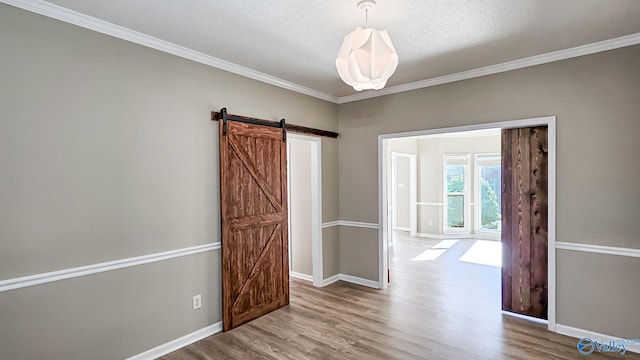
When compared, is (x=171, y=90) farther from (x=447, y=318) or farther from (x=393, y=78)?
(x=447, y=318)

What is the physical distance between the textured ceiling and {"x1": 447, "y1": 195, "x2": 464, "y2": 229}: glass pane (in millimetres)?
5646

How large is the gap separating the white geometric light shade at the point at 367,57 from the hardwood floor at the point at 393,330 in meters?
2.32

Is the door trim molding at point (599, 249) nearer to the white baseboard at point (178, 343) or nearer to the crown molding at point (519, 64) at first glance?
the crown molding at point (519, 64)

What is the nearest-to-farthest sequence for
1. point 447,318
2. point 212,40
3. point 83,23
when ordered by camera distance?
point 83,23
point 212,40
point 447,318

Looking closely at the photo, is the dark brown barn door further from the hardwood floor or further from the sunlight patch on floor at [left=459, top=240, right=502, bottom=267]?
the sunlight patch on floor at [left=459, top=240, right=502, bottom=267]

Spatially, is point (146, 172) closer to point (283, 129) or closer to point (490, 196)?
point (283, 129)

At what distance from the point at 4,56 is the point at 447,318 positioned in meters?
4.36

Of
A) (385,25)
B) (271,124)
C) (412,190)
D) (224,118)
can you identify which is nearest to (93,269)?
(224,118)

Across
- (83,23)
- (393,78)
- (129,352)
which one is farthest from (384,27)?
(129,352)

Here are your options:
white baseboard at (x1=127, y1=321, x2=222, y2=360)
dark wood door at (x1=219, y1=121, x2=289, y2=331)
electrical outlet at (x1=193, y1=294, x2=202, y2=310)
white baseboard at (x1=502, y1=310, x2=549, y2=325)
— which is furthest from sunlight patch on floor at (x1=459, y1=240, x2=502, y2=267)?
electrical outlet at (x1=193, y1=294, x2=202, y2=310)

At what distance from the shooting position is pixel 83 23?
7.54 ft

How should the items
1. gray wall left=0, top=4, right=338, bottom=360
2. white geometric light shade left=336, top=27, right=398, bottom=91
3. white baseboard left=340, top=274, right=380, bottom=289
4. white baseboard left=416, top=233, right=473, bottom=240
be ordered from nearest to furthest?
white geometric light shade left=336, top=27, right=398, bottom=91, gray wall left=0, top=4, right=338, bottom=360, white baseboard left=340, top=274, right=380, bottom=289, white baseboard left=416, top=233, right=473, bottom=240

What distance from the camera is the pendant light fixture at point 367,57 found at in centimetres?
194

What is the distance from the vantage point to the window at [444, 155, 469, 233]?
26.7ft
